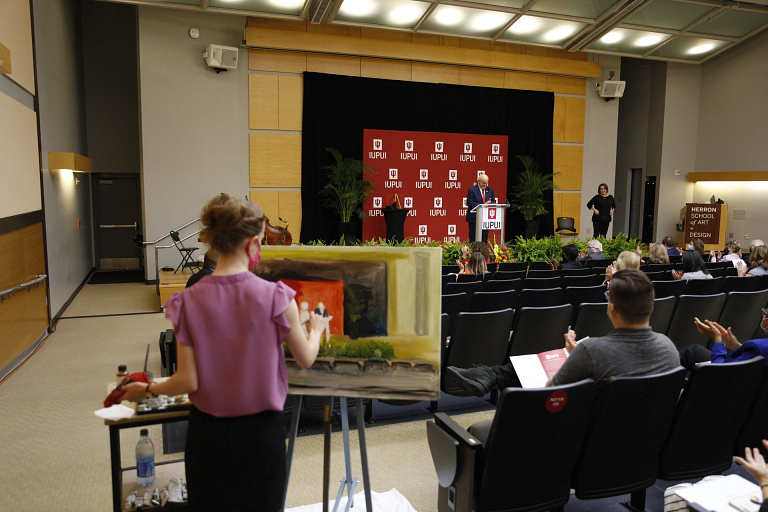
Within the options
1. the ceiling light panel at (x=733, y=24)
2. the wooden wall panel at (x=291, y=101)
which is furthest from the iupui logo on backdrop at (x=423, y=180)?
the ceiling light panel at (x=733, y=24)

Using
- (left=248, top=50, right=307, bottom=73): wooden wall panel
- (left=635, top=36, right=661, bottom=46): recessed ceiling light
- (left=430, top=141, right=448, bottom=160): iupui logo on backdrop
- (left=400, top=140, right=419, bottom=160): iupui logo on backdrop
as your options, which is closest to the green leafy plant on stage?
(left=400, top=140, right=419, bottom=160): iupui logo on backdrop

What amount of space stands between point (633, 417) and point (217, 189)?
384 inches

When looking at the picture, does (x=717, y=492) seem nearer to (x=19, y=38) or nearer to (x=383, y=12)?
(x=19, y=38)

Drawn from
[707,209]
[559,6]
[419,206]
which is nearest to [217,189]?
[419,206]

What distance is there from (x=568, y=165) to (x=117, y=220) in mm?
10906

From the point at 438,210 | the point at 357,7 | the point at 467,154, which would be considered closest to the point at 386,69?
the point at 357,7

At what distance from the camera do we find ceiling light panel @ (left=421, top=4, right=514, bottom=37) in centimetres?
1070

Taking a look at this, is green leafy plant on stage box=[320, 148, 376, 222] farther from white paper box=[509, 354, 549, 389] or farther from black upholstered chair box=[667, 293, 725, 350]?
white paper box=[509, 354, 549, 389]

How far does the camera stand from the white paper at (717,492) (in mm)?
2033

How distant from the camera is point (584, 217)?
44.9ft

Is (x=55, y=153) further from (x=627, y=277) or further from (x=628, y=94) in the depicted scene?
(x=628, y=94)

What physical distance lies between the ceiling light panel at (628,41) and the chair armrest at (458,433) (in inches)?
457

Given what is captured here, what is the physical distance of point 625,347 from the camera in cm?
235

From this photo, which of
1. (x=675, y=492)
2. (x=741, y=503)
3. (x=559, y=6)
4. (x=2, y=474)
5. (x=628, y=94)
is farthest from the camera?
(x=628, y=94)
